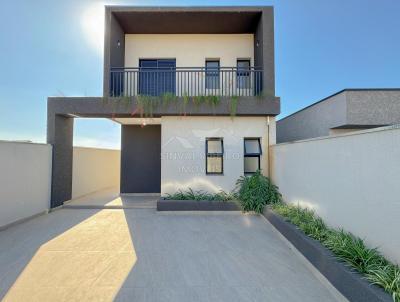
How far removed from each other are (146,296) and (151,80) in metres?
8.03

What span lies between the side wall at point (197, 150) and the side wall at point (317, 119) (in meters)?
2.46

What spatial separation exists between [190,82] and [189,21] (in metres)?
2.37

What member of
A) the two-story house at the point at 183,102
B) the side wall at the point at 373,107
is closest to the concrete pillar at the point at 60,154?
the two-story house at the point at 183,102

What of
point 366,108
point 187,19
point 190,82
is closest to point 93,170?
point 190,82

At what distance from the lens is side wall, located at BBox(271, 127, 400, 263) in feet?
8.28

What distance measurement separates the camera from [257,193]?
6402 millimetres

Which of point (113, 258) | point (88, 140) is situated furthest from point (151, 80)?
point (113, 258)

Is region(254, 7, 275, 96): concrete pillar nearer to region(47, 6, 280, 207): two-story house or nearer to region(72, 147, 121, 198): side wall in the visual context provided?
region(47, 6, 280, 207): two-story house

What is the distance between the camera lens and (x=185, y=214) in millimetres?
6395

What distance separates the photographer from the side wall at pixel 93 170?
8.67m

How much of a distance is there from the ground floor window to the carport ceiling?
477cm

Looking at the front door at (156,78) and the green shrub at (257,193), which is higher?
the front door at (156,78)

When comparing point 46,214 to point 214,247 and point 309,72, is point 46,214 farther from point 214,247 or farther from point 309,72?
point 309,72

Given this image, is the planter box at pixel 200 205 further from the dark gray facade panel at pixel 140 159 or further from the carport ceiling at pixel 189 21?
the carport ceiling at pixel 189 21
